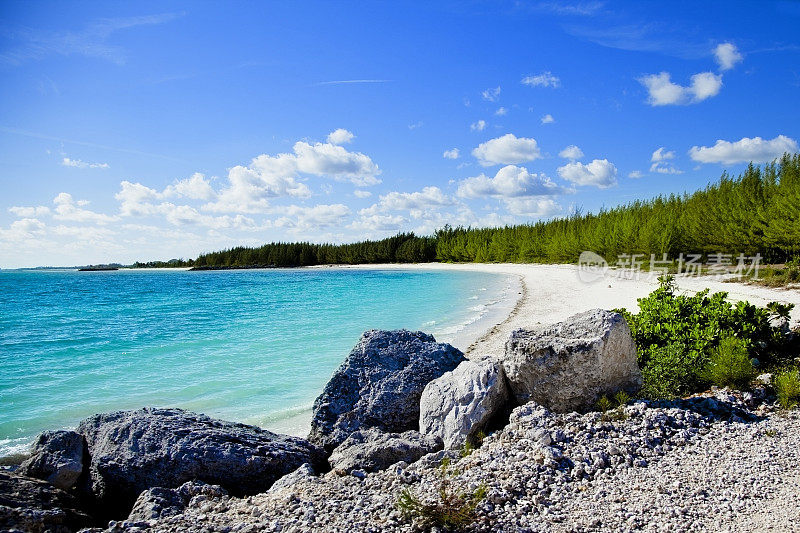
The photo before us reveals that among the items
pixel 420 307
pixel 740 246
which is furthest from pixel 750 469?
pixel 740 246

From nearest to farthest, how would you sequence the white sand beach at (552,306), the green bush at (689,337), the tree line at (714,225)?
the green bush at (689,337)
the white sand beach at (552,306)
the tree line at (714,225)

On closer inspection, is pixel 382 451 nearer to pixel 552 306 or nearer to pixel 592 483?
pixel 592 483

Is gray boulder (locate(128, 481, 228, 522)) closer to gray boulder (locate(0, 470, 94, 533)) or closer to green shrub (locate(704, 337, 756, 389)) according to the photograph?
gray boulder (locate(0, 470, 94, 533))

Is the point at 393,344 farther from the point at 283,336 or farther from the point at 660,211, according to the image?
the point at 660,211

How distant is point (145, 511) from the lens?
4570 millimetres

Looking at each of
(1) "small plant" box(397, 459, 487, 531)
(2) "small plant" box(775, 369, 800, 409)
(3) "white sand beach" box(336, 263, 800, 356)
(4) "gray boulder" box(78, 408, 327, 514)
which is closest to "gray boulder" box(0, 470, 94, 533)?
(4) "gray boulder" box(78, 408, 327, 514)

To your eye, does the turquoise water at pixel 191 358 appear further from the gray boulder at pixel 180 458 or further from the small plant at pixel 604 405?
the small plant at pixel 604 405

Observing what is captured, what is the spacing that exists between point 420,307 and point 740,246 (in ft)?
110

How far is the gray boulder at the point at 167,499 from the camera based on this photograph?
455 centimetres

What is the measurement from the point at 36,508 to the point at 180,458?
4.74 feet

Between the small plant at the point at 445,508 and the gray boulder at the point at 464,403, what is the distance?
1.47 meters

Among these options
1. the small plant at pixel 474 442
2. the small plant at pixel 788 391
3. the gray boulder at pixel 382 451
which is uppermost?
the small plant at pixel 788 391

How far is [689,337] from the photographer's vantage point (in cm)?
817

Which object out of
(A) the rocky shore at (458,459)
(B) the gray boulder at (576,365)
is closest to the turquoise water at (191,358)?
(A) the rocky shore at (458,459)
